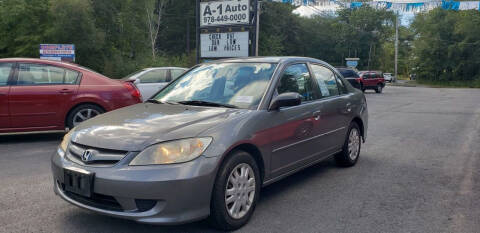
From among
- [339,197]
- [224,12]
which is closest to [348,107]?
[339,197]

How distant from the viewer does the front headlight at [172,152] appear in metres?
3.32

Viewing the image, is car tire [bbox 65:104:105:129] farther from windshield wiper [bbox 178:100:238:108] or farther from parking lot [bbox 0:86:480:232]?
windshield wiper [bbox 178:100:238:108]

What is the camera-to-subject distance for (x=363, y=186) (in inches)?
204

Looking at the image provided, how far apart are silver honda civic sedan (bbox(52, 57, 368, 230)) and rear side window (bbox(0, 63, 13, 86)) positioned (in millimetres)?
3767

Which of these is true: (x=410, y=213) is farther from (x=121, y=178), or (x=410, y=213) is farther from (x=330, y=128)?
(x=121, y=178)

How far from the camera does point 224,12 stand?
16.8m

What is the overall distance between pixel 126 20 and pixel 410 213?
33206 millimetres

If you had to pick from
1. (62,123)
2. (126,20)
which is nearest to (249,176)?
(62,123)

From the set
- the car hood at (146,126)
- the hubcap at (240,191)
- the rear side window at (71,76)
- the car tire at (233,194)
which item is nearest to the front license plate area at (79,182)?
the car hood at (146,126)

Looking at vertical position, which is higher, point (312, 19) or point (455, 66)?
point (312, 19)

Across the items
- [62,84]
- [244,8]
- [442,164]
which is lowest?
[442,164]

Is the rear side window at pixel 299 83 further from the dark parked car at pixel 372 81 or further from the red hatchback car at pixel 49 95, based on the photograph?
the dark parked car at pixel 372 81

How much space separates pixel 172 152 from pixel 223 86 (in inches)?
56.6

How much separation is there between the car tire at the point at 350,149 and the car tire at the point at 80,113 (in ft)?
14.5
